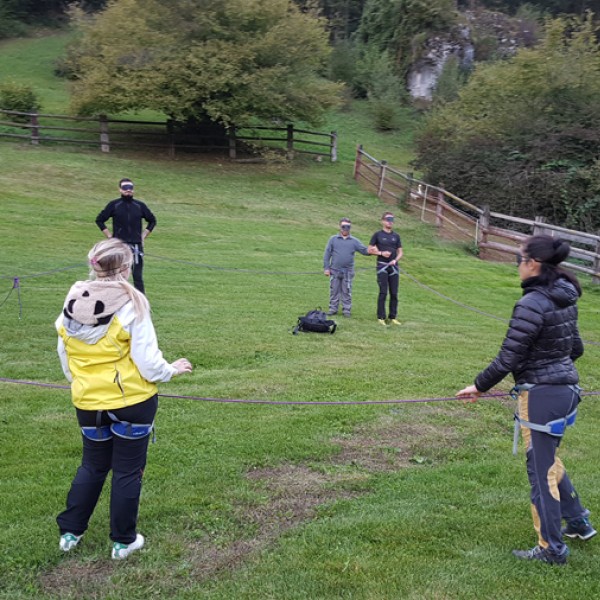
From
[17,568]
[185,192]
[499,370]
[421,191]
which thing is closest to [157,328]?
[17,568]

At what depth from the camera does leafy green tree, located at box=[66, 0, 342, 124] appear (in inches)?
1043

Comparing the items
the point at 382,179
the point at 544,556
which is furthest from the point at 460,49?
the point at 544,556

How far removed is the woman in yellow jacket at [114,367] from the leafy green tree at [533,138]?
67.8ft

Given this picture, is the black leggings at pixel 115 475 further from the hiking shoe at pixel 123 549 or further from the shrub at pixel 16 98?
the shrub at pixel 16 98

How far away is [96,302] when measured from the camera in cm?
379

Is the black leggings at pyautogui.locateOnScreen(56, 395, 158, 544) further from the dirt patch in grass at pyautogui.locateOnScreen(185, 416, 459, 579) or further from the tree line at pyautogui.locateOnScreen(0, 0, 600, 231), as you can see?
the tree line at pyautogui.locateOnScreen(0, 0, 600, 231)

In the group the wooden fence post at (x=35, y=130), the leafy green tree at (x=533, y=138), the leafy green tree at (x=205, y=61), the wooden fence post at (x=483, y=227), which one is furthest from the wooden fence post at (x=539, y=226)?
the wooden fence post at (x=35, y=130)

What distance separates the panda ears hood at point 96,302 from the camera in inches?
149

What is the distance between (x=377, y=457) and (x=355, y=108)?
39.9 meters

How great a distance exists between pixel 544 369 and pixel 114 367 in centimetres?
253

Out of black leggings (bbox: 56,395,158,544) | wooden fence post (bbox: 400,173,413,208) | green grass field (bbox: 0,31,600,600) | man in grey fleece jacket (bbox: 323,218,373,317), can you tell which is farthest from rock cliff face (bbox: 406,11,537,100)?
black leggings (bbox: 56,395,158,544)

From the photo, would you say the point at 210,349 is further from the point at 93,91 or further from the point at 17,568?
the point at 93,91

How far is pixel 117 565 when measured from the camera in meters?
4.05

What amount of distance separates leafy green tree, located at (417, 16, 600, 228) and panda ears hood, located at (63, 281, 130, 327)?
20753 millimetres
